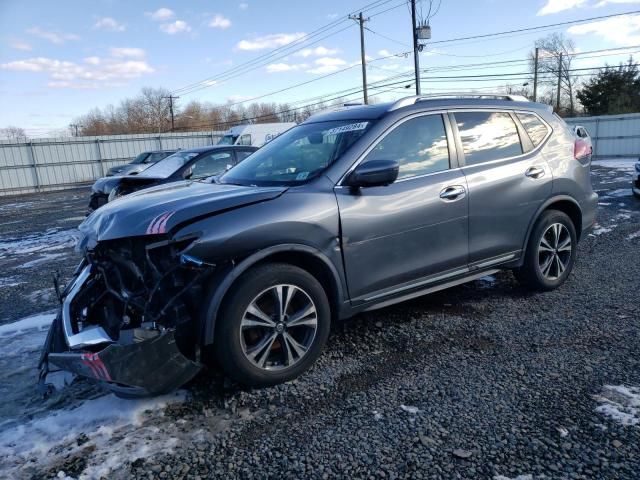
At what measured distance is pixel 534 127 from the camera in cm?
456

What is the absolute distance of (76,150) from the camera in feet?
90.7

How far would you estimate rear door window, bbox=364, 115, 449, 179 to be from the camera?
3641mm

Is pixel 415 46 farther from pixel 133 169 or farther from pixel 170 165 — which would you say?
pixel 170 165

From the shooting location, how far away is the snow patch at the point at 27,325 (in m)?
4.34

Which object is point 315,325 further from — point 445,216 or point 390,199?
point 445,216

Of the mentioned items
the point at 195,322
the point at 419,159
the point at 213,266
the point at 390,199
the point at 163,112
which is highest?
the point at 163,112

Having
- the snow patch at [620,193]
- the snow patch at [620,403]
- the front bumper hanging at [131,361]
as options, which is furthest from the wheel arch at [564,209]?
the snow patch at [620,193]

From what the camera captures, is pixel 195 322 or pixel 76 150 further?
pixel 76 150

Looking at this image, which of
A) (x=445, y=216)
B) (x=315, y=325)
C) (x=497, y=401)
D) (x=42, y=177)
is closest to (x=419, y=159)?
(x=445, y=216)

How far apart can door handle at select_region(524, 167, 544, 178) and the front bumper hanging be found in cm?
331

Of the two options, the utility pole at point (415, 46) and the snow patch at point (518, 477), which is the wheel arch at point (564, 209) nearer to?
the snow patch at point (518, 477)

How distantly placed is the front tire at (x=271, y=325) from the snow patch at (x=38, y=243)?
20.3 feet

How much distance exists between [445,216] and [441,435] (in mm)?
1764

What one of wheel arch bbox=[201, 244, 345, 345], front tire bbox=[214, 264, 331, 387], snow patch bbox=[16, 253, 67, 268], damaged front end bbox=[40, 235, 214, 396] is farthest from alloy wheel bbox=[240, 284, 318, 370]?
snow patch bbox=[16, 253, 67, 268]
